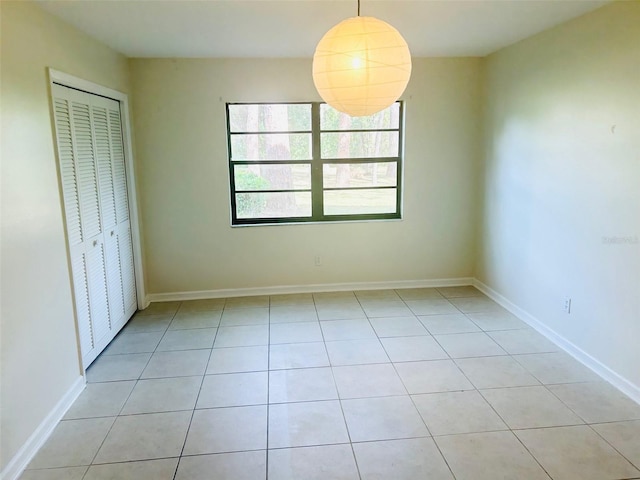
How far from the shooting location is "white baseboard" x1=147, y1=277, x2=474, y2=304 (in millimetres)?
4406

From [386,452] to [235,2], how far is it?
2594mm

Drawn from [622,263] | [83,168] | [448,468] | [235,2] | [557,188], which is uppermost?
[235,2]

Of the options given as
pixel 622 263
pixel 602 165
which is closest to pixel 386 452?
pixel 622 263

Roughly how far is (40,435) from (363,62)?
2.46 m

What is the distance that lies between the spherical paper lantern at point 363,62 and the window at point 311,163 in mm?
2389

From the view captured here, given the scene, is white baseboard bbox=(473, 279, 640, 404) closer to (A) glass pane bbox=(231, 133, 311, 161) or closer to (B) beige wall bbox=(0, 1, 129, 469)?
(A) glass pane bbox=(231, 133, 311, 161)

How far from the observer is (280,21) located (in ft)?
9.41

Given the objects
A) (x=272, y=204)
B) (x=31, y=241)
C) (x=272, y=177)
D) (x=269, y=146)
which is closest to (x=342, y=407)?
(x=31, y=241)

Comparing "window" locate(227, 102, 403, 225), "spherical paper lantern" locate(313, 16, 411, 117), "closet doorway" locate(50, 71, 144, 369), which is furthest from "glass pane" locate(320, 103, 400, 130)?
"spherical paper lantern" locate(313, 16, 411, 117)

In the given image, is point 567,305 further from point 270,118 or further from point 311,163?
point 270,118

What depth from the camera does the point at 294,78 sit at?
4.10 meters

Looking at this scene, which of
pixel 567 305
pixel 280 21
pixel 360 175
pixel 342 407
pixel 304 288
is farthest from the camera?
pixel 304 288

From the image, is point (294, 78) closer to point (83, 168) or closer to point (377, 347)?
point (83, 168)

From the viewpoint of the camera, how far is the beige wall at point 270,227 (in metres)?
4.05
